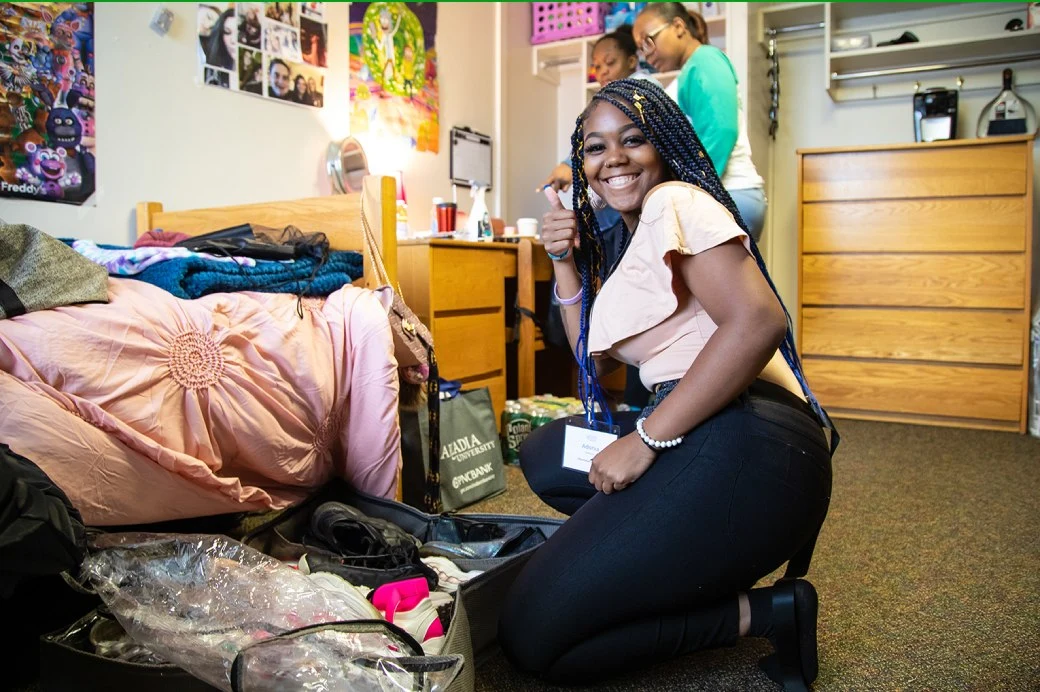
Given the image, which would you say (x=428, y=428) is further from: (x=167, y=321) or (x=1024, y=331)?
(x=1024, y=331)

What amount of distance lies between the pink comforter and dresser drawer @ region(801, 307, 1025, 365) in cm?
220

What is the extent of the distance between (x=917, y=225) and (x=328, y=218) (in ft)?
7.80

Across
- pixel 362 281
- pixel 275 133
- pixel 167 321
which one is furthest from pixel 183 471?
pixel 275 133

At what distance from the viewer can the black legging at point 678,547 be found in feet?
3.20

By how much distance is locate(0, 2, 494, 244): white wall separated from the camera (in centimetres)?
201

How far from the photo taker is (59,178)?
75.2 inches

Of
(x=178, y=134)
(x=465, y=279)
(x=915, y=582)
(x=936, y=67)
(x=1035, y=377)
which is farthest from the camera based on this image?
(x=936, y=67)

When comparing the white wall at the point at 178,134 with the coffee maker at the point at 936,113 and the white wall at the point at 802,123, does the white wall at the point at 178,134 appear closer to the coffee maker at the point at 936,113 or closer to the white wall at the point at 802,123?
the white wall at the point at 802,123

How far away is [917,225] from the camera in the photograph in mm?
3033

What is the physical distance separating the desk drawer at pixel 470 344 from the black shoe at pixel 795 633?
1.36 metres

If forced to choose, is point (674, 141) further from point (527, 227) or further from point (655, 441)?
point (527, 227)

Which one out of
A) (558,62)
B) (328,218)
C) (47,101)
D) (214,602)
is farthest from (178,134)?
(558,62)

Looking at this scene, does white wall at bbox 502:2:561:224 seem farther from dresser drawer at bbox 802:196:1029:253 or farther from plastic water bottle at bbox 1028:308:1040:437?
plastic water bottle at bbox 1028:308:1040:437

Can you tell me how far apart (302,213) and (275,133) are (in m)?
0.74
